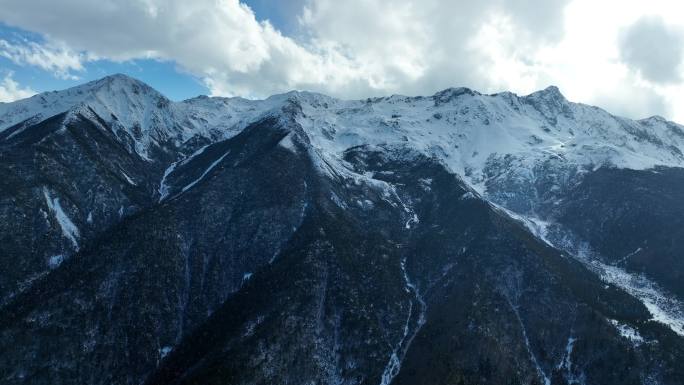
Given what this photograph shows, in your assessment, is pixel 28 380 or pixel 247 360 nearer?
pixel 28 380

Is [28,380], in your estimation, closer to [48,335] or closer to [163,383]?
[48,335]

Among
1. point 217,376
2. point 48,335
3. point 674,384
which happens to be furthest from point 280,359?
point 674,384

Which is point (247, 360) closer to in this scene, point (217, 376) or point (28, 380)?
point (217, 376)

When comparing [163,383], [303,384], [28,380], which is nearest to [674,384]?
[303,384]

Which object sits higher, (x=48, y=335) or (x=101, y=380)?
(x=48, y=335)

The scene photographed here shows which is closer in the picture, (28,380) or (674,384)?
(28,380)

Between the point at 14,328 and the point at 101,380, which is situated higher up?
the point at 14,328

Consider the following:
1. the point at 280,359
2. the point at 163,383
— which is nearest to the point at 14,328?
the point at 163,383

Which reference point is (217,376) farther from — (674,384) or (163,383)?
(674,384)
